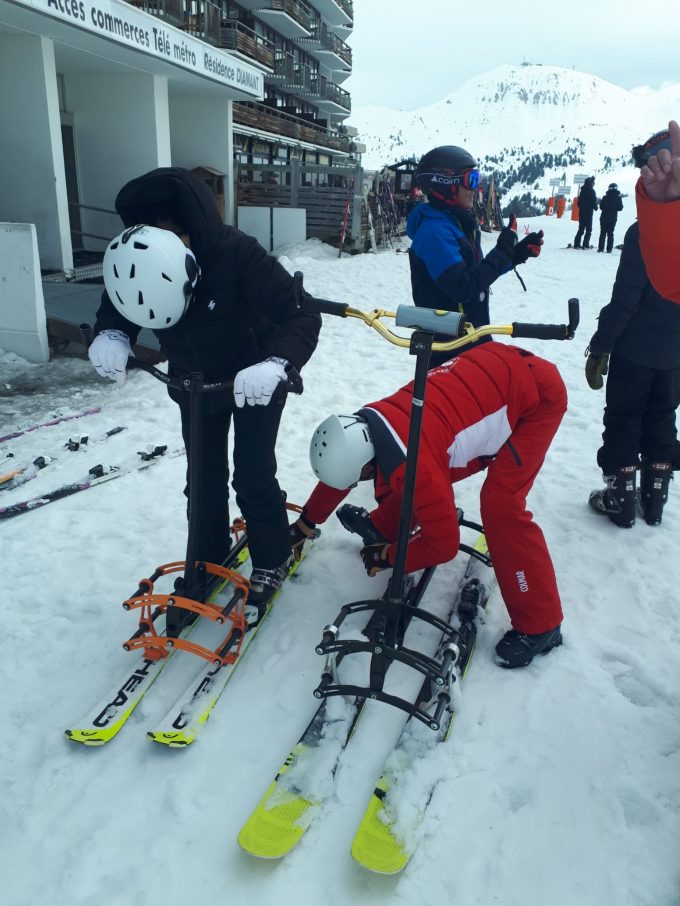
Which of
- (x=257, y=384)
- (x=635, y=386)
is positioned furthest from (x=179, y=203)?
(x=635, y=386)

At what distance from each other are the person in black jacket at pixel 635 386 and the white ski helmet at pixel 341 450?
6.21 feet

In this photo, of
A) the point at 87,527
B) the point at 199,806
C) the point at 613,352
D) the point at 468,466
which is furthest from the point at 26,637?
the point at 613,352

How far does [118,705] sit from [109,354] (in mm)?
1455

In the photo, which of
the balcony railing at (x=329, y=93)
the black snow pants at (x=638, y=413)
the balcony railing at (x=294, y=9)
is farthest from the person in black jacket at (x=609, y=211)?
the balcony railing at (x=329, y=93)

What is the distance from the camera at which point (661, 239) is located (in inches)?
76.4

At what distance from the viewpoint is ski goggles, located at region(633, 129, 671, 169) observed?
1.96 m

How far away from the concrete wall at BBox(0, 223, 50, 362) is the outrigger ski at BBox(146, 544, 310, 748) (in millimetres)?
5544

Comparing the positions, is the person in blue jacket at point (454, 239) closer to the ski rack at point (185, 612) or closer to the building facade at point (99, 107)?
the ski rack at point (185, 612)

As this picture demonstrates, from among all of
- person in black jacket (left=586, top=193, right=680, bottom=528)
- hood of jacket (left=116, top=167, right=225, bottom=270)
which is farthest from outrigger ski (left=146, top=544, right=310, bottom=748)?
person in black jacket (left=586, top=193, right=680, bottom=528)

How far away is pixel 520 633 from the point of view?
2.87 meters

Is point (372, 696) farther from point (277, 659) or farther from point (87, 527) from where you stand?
point (87, 527)

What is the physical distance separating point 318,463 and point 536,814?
60.0 inches

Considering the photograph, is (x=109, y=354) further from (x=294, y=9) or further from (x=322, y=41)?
(x=322, y=41)

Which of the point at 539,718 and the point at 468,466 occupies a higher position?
the point at 468,466
